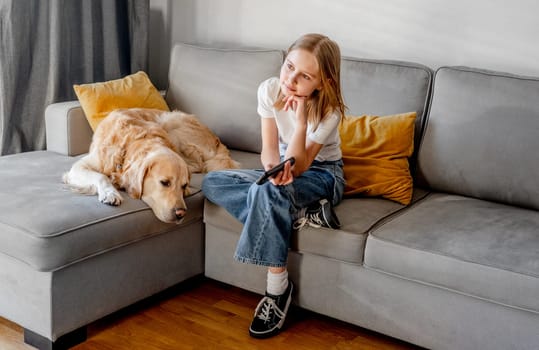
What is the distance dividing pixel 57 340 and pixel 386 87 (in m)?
1.62

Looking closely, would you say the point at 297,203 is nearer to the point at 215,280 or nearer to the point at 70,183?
the point at 215,280

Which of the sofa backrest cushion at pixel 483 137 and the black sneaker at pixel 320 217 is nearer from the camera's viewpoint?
the black sneaker at pixel 320 217

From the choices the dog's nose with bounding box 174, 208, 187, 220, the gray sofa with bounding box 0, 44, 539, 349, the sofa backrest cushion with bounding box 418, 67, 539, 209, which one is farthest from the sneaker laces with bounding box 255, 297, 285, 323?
the sofa backrest cushion with bounding box 418, 67, 539, 209

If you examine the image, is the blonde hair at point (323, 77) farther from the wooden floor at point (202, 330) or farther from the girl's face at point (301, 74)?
the wooden floor at point (202, 330)

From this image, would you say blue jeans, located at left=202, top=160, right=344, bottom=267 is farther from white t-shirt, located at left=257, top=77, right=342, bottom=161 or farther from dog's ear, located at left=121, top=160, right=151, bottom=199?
dog's ear, located at left=121, top=160, right=151, bottom=199

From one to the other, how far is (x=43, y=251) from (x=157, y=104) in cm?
130

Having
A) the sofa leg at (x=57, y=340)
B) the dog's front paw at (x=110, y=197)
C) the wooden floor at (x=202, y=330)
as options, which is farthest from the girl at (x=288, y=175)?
the sofa leg at (x=57, y=340)

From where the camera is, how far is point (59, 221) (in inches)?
84.0

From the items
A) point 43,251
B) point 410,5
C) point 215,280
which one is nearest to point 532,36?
point 410,5

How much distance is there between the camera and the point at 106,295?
2330mm

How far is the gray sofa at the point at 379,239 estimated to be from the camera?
2.11m

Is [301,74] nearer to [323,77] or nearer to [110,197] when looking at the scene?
[323,77]

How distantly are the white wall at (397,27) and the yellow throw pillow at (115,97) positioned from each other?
65 centimetres

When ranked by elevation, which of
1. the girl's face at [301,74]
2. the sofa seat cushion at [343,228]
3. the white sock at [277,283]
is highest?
the girl's face at [301,74]
